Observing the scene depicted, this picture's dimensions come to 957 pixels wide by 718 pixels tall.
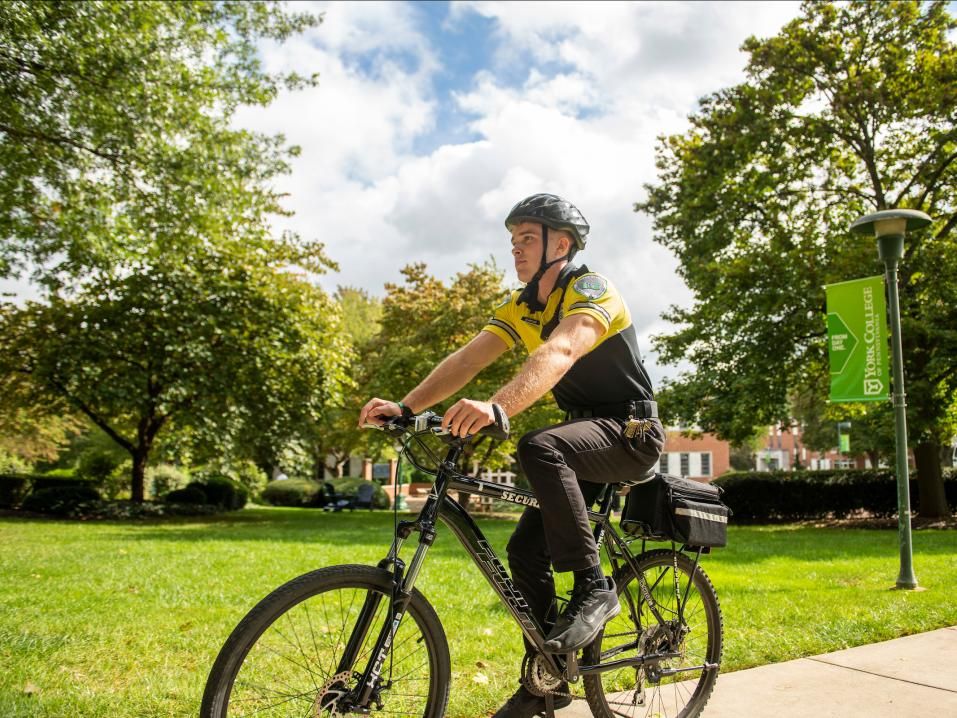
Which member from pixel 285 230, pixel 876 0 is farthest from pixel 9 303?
pixel 876 0

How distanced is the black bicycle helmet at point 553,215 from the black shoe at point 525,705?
1.80 metres

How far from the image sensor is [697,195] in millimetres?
19672

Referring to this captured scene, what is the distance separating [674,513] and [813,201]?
Result: 63.6 ft

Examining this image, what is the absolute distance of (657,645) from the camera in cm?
345

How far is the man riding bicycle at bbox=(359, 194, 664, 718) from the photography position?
104 inches

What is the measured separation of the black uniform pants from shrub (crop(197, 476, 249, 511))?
958 inches

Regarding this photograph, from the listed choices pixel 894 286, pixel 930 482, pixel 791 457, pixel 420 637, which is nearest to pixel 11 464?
pixel 930 482

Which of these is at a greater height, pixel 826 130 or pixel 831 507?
pixel 826 130

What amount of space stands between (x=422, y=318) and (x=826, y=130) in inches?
486

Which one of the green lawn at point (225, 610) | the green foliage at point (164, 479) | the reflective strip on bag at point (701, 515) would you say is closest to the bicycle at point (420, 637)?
the reflective strip on bag at point (701, 515)

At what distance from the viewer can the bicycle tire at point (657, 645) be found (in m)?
3.35

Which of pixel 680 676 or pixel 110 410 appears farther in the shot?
pixel 110 410

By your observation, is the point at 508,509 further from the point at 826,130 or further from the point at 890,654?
the point at 890,654

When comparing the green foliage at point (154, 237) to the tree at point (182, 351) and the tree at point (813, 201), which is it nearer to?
the tree at point (182, 351)
